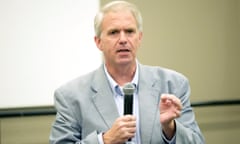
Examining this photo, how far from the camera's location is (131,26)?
1516mm

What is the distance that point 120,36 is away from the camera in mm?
1499

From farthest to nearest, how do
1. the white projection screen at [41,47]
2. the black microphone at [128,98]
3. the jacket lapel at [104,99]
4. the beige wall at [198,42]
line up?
the beige wall at [198,42]
the white projection screen at [41,47]
the jacket lapel at [104,99]
the black microphone at [128,98]

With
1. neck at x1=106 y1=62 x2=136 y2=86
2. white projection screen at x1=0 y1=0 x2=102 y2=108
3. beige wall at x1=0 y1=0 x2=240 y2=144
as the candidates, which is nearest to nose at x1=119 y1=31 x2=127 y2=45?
neck at x1=106 y1=62 x2=136 y2=86

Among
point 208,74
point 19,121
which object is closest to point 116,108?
point 19,121

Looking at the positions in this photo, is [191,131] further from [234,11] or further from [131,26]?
[234,11]

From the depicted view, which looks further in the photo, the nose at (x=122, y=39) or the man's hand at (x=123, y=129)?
the nose at (x=122, y=39)

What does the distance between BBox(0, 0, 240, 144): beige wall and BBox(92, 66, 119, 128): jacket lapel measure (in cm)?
107

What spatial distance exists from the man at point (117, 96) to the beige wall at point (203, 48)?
3.41ft

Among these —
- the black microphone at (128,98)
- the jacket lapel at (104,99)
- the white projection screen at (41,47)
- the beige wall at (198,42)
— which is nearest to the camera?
the black microphone at (128,98)

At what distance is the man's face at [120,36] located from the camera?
1496 mm

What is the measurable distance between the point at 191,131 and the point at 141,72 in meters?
0.35

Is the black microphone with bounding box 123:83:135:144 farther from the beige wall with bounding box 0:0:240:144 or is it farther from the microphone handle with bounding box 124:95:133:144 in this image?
the beige wall with bounding box 0:0:240:144

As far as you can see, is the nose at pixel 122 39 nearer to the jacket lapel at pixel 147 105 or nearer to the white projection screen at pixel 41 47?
the jacket lapel at pixel 147 105

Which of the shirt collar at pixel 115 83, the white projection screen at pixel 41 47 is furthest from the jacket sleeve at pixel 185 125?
the white projection screen at pixel 41 47
